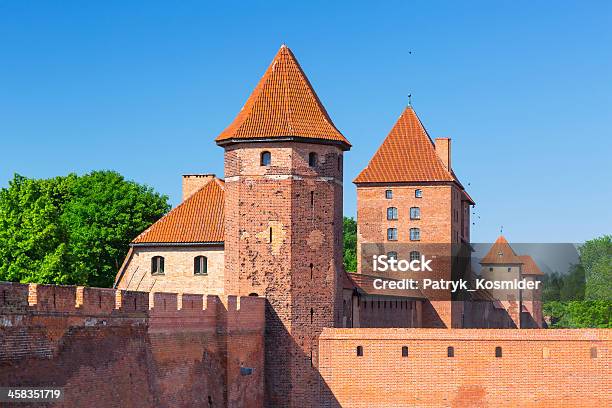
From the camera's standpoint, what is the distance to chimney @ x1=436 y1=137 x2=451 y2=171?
Answer: 54.5m

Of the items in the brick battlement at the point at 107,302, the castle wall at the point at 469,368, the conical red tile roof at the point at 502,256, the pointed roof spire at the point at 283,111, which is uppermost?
the pointed roof spire at the point at 283,111

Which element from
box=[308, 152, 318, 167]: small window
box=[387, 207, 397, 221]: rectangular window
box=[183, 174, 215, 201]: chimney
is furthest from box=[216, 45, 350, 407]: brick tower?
box=[387, 207, 397, 221]: rectangular window

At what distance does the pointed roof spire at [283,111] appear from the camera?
3161 cm

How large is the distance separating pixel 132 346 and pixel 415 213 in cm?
3149

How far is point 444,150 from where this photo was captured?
5466 centimetres

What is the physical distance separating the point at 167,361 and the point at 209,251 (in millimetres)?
12396

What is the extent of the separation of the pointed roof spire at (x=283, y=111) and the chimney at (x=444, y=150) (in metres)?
21.8

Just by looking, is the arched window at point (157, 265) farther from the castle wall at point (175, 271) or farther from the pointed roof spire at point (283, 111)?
the pointed roof spire at point (283, 111)

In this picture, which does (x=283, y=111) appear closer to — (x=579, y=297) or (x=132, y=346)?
(x=132, y=346)

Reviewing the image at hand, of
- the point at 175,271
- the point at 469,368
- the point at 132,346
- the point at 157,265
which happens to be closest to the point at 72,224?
the point at 157,265

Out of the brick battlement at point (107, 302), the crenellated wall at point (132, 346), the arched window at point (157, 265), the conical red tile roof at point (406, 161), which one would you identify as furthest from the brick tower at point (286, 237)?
the conical red tile roof at point (406, 161)

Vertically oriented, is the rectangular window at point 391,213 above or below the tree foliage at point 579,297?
above

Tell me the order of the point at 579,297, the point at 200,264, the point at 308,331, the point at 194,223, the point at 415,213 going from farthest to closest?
1. the point at 579,297
2. the point at 415,213
3. the point at 194,223
4. the point at 200,264
5. the point at 308,331

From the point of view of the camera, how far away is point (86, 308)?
2117 cm
